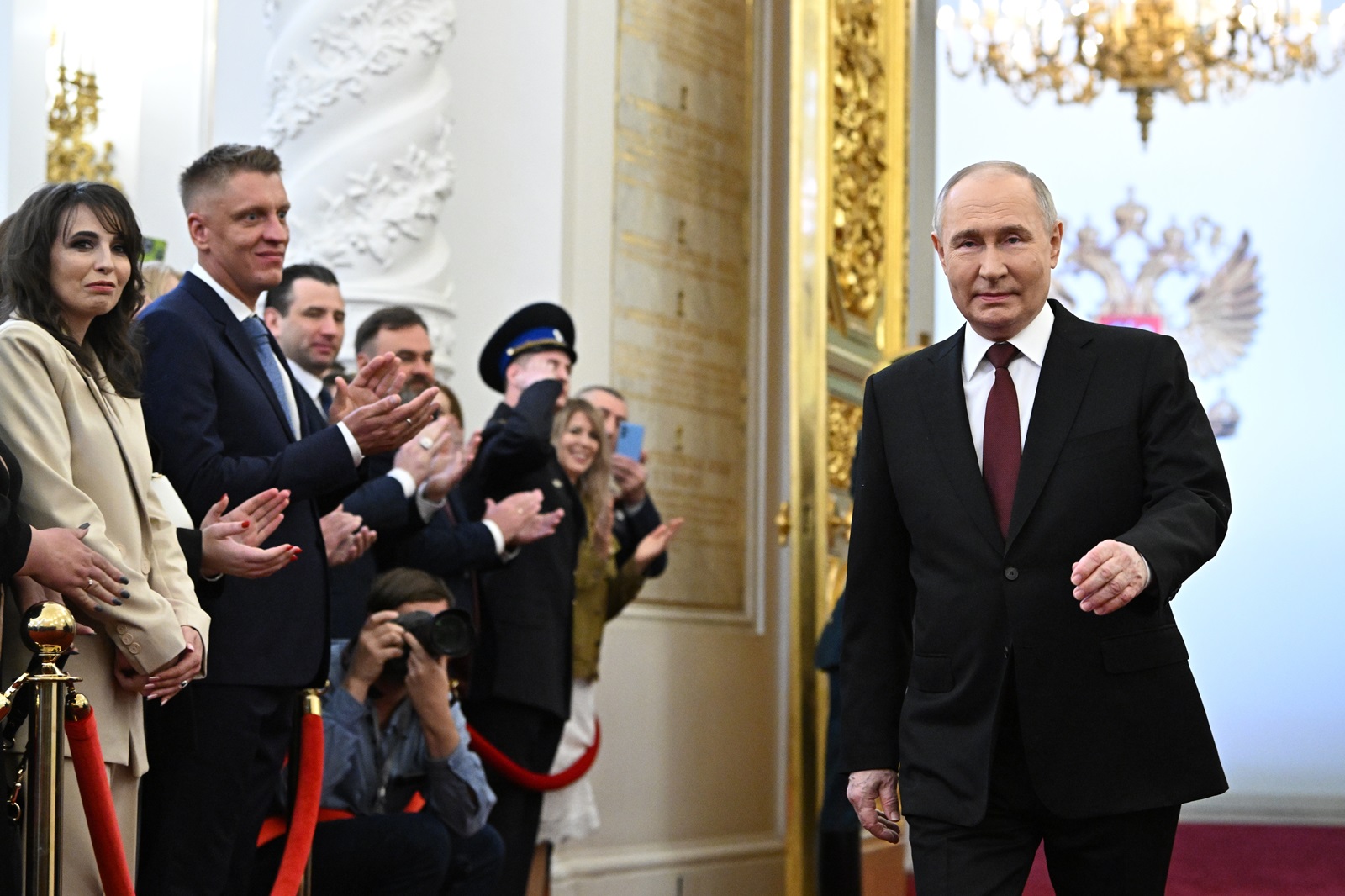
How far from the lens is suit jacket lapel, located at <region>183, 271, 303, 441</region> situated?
3.63 metres

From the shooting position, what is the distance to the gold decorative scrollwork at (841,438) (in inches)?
274

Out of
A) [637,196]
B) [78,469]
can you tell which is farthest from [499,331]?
[78,469]

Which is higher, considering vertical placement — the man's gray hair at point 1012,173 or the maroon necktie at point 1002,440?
the man's gray hair at point 1012,173

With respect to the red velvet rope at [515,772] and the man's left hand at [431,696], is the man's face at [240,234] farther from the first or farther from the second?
the red velvet rope at [515,772]

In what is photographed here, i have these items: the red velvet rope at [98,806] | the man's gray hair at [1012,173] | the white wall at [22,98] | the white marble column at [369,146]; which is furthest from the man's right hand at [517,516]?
the white wall at [22,98]

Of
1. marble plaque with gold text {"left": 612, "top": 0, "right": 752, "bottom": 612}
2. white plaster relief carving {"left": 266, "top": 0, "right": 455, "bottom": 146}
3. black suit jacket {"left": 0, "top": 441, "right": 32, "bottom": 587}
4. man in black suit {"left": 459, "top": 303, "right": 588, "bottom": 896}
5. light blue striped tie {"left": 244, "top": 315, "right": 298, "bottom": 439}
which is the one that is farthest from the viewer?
marble plaque with gold text {"left": 612, "top": 0, "right": 752, "bottom": 612}

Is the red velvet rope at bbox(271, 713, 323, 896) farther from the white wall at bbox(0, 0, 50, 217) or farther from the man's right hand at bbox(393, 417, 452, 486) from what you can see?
the white wall at bbox(0, 0, 50, 217)

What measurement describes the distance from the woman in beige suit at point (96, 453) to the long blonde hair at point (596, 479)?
221 cm

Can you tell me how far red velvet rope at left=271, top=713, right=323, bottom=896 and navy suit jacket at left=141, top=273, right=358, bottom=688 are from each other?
0.22 metres

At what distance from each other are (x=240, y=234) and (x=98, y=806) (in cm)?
128

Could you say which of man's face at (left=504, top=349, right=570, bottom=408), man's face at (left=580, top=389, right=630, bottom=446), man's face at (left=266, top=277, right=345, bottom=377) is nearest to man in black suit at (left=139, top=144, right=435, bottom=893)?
man's face at (left=266, top=277, right=345, bottom=377)

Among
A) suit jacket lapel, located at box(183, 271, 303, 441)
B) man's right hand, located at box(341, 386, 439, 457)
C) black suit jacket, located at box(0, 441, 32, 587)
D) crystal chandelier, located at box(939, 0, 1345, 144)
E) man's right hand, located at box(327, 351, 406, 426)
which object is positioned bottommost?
black suit jacket, located at box(0, 441, 32, 587)

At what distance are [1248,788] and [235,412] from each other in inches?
368

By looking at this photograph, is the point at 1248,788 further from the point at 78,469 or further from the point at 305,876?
the point at 78,469
